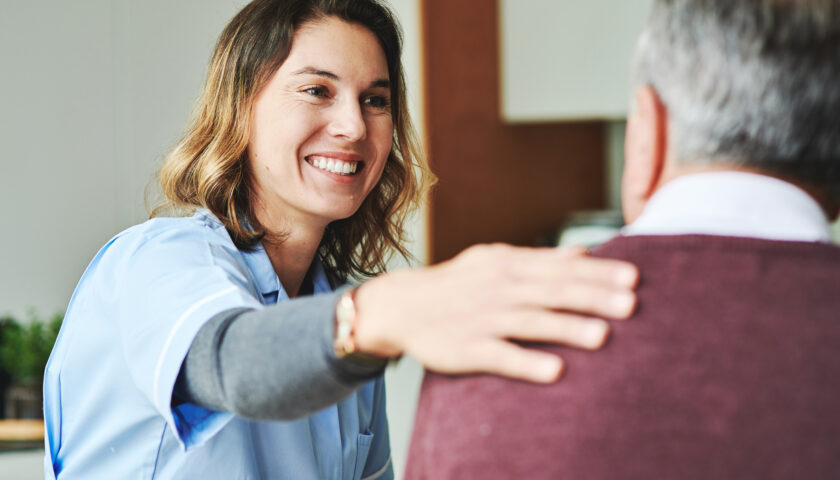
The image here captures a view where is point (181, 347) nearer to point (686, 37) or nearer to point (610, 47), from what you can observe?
point (686, 37)

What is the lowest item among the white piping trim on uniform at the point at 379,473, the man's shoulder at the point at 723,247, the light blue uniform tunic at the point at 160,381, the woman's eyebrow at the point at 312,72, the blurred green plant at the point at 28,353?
the blurred green plant at the point at 28,353

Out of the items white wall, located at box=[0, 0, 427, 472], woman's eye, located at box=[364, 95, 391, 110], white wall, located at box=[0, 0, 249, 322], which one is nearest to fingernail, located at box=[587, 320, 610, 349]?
woman's eye, located at box=[364, 95, 391, 110]

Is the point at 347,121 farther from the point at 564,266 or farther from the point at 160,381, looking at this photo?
the point at 564,266

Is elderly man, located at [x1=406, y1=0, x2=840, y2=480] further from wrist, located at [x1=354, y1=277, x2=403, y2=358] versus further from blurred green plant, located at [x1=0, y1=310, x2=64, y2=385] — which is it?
A: blurred green plant, located at [x1=0, y1=310, x2=64, y2=385]

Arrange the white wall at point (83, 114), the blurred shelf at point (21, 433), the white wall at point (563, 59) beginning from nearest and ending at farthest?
the blurred shelf at point (21, 433) < the white wall at point (83, 114) < the white wall at point (563, 59)

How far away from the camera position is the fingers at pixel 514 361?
1.99ft

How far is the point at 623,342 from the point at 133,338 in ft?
1.61

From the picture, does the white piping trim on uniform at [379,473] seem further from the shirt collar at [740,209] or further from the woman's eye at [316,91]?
the shirt collar at [740,209]

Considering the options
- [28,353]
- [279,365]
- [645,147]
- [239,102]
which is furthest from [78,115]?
[645,147]

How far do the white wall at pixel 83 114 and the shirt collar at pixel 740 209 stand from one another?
→ 2.54 metres

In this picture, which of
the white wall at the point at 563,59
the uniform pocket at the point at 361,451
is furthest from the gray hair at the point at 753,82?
the white wall at the point at 563,59

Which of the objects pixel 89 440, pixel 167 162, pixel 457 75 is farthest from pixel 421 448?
pixel 457 75

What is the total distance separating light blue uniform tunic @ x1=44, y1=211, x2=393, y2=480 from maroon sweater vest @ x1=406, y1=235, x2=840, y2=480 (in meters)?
0.31

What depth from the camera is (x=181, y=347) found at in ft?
2.56
